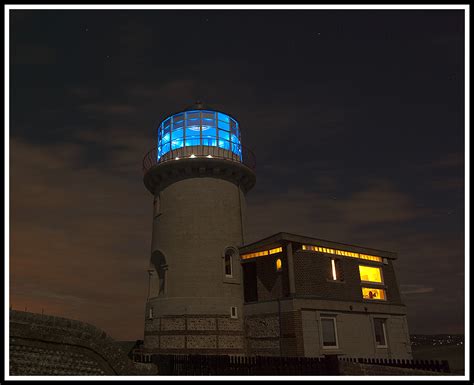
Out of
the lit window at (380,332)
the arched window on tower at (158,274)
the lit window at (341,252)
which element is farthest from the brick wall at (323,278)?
the arched window on tower at (158,274)

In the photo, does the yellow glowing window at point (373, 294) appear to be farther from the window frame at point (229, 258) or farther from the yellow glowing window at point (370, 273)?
the window frame at point (229, 258)

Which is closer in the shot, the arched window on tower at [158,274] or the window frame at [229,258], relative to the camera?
the window frame at [229,258]

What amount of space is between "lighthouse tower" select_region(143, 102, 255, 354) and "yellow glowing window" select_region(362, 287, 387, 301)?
27.6ft

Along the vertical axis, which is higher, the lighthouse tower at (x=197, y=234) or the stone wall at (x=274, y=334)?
the lighthouse tower at (x=197, y=234)

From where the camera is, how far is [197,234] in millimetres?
23688

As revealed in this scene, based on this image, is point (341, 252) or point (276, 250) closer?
point (276, 250)

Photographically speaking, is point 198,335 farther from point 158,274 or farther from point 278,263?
point 278,263

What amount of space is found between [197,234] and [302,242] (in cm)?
634

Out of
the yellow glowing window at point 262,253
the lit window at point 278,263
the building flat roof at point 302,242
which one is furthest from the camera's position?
the yellow glowing window at point 262,253

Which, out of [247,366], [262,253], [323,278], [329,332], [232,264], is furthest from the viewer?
[232,264]

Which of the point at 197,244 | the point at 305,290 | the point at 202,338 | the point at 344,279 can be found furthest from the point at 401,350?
the point at 197,244

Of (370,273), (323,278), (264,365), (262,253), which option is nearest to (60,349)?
(264,365)

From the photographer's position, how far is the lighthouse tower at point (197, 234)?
21922 millimetres

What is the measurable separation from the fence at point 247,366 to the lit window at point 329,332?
3.55 metres
